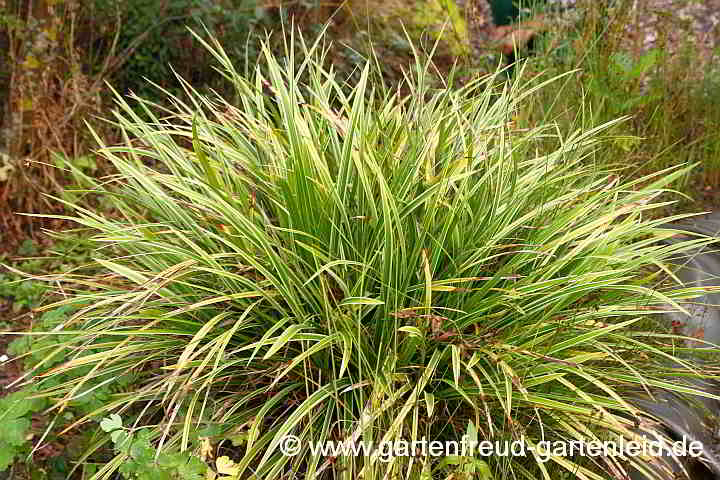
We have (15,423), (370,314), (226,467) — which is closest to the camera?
(226,467)

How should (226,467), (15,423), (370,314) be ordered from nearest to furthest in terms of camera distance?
(226,467) → (15,423) → (370,314)

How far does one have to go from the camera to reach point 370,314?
7.48 feet

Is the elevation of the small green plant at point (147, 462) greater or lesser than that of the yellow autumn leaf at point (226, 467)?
greater

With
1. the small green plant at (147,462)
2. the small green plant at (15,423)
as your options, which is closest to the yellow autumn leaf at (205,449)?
the small green plant at (147,462)

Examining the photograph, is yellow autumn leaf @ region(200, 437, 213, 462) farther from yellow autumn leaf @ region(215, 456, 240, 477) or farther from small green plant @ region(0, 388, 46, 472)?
small green plant @ region(0, 388, 46, 472)

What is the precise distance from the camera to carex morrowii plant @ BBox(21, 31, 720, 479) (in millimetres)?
1949

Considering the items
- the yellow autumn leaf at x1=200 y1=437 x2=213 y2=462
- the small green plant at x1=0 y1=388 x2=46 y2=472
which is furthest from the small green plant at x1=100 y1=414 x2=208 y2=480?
the small green plant at x1=0 y1=388 x2=46 y2=472

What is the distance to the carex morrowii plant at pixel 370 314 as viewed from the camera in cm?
195

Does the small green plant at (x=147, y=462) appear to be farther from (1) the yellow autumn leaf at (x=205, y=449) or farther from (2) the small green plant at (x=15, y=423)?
(2) the small green plant at (x=15, y=423)

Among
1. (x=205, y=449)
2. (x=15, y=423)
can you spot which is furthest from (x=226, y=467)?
(x=15, y=423)

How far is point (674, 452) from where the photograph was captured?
2.03 metres

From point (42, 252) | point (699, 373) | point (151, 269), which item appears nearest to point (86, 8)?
point (42, 252)

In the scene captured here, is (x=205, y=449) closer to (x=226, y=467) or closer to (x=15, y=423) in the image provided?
(x=226, y=467)

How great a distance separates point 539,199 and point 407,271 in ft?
2.35
